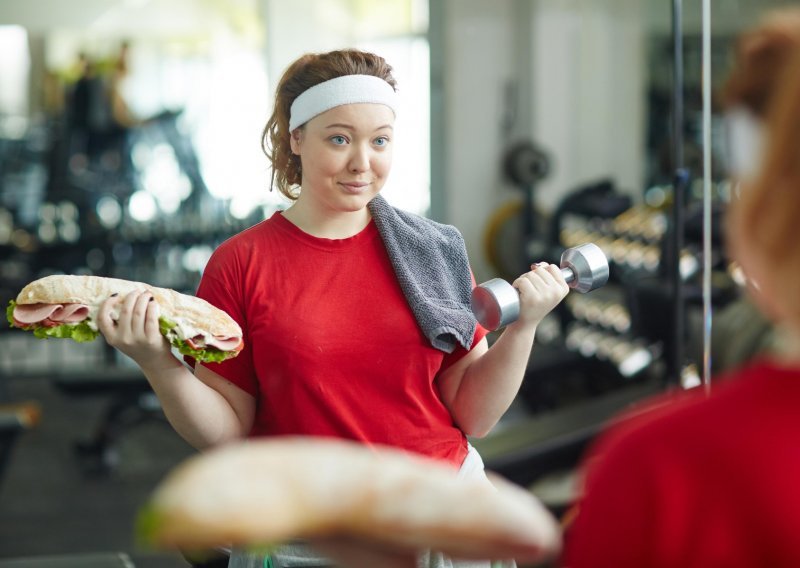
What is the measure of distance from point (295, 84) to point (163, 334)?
44 centimetres

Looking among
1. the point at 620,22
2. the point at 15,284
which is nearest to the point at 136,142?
the point at 15,284

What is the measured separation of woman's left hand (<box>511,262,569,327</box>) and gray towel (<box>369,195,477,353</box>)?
9 cm

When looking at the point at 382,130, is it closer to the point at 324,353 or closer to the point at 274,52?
the point at 324,353

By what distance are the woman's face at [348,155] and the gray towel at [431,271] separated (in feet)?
0.25

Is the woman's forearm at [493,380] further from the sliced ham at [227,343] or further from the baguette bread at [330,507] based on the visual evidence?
the baguette bread at [330,507]

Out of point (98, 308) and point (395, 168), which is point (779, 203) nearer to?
point (98, 308)

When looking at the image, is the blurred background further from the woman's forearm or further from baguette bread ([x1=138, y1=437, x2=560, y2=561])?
baguette bread ([x1=138, y1=437, x2=560, y2=561])

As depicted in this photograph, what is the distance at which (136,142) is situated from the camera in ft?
28.5

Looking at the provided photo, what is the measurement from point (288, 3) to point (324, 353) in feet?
25.5

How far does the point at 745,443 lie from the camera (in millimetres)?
→ 793

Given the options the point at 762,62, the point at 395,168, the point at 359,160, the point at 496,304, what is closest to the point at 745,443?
the point at 762,62

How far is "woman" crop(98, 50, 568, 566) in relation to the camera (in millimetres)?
1593

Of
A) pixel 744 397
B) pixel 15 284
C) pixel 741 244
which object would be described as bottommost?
pixel 15 284

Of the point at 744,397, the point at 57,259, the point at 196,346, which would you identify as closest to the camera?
the point at 744,397
